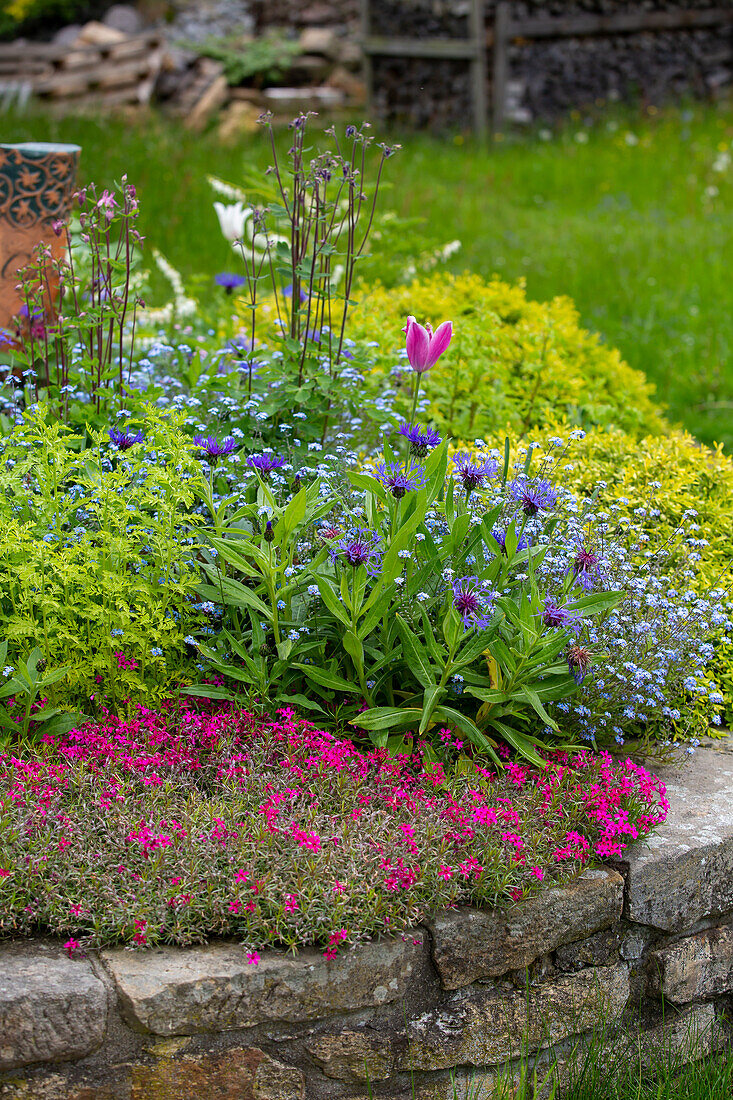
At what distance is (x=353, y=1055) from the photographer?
2.13 m

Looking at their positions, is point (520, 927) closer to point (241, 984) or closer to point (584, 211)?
point (241, 984)

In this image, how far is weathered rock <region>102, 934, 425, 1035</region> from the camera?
1.98 meters

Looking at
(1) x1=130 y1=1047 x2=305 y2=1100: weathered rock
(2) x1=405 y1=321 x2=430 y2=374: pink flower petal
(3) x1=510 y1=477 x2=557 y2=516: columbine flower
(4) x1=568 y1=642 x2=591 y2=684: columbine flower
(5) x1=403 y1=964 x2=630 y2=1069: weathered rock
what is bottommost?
(5) x1=403 y1=964 x2=630 y2=1069: weathered rock

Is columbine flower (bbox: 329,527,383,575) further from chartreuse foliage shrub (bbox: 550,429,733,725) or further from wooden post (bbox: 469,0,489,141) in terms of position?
wooden post (bbox: 469,0,489,141)

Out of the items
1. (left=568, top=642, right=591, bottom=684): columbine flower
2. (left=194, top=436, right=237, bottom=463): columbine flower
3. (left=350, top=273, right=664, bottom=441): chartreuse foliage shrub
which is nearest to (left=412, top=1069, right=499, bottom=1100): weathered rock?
(left=568, top=642, right=591, bottom=684): columbine flower

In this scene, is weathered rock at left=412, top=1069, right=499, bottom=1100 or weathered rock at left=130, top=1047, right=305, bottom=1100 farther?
weathered rock at left=412, top=1069, right=499, bottom=1100

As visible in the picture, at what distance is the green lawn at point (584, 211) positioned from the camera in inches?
267

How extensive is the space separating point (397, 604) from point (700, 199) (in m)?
8.28

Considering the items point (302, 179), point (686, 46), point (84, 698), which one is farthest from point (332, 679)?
point (686, 46)

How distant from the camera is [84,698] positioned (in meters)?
2.65

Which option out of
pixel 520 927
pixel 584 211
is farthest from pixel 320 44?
pixel 520 927

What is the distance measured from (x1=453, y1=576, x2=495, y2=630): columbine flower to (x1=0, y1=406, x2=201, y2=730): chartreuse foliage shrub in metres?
0.68

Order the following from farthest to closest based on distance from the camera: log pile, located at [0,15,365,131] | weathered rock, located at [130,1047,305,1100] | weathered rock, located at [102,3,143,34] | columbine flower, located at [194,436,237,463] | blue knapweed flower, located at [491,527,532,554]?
weathered rock, located at [102,3,143,34], log pile, located at [0,15,365,131], columbine flower, located at [194,436,237,463], blue knapweed flower, located at [491,527,532,554], weathered rock, located at [130,1047,305,1100]

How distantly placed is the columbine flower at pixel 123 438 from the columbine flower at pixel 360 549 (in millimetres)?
724
